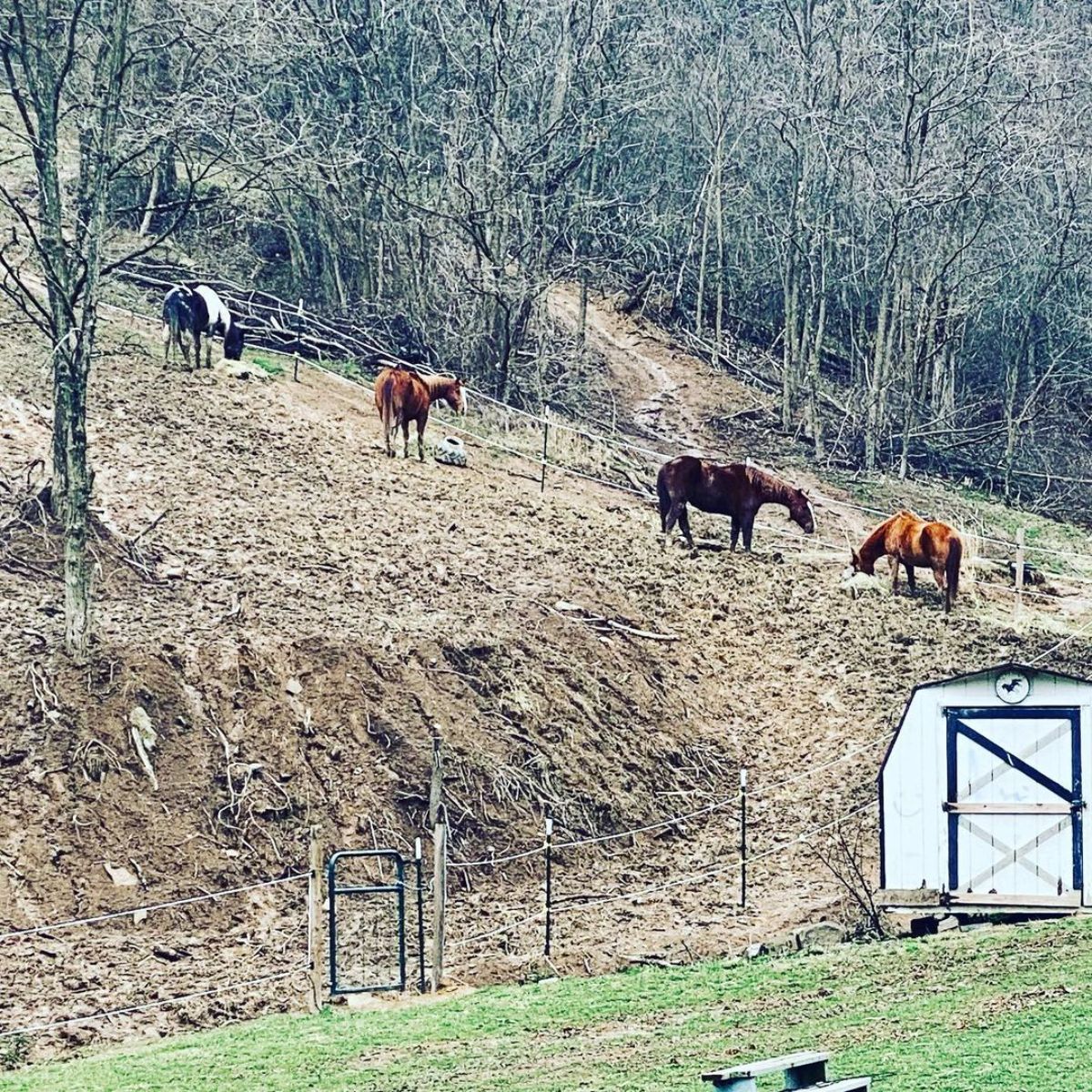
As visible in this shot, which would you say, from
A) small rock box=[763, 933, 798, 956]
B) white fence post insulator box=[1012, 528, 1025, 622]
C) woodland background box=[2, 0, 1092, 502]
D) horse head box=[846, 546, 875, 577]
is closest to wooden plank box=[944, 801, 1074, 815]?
small rock box=[763, 933, 798, 956]

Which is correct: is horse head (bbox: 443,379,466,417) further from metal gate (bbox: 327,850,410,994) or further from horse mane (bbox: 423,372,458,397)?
metal gate (bbox: 327,850,410,994)

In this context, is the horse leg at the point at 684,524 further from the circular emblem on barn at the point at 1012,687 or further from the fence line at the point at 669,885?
the circular emblem on barn at the point at 1012,687

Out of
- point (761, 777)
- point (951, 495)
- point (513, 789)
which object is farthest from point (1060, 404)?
point (513, 789)

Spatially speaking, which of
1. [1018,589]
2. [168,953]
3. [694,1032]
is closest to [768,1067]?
[694,1032]

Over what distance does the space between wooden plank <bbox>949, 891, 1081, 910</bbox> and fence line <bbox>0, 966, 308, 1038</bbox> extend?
17.9 ft

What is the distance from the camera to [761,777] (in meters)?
21.6

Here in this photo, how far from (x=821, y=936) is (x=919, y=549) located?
1057 cm

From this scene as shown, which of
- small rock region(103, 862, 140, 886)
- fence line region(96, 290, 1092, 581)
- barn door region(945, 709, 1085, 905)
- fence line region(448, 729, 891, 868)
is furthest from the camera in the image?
fence line region(96, 290, 1092, 581)

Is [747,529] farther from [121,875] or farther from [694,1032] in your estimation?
[694,1032]

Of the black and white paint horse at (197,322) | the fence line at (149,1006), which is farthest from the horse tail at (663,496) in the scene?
Result: the fence line at (149,1006)

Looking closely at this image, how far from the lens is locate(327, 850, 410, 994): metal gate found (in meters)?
14.9

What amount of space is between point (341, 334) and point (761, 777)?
1381cm

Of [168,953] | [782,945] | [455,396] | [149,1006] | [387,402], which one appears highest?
[455,396]

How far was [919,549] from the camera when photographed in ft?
83.6
